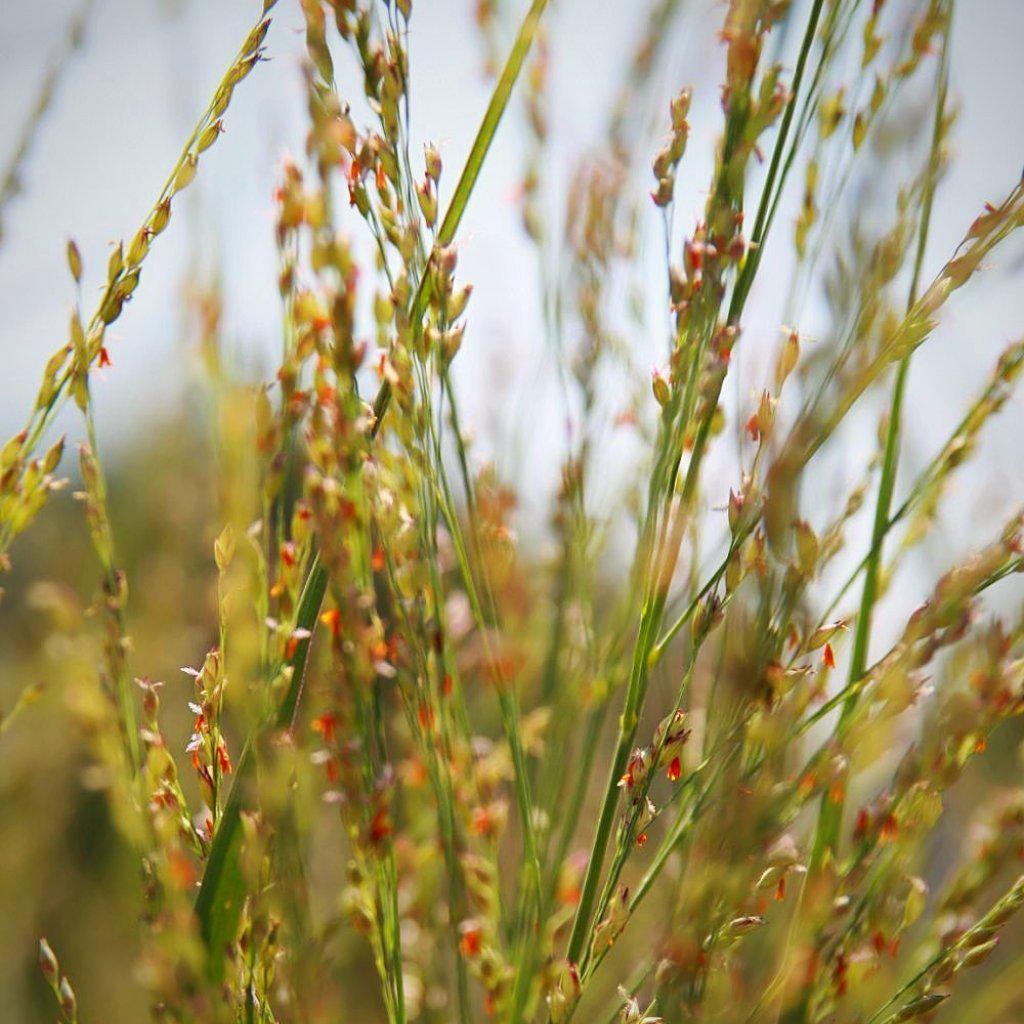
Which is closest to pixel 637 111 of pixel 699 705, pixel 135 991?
pixel 699 705

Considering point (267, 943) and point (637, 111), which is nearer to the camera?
point (267, 943)

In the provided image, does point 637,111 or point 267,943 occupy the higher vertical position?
point 637,111

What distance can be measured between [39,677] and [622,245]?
25.6 inches

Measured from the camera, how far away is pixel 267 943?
0.50 meters

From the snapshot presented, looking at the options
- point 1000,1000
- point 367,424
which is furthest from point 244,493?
point 1000,1000

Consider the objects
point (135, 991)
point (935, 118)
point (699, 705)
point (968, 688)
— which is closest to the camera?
point (968, 688)

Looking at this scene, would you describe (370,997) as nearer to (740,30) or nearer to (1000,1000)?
(1000,1000)

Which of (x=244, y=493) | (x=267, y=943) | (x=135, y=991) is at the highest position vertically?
(x=135, y=991)

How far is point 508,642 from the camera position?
0.45 meters

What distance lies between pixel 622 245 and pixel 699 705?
37cm

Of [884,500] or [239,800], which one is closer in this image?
[239,800]

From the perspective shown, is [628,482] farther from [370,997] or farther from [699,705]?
Result: [370,997]

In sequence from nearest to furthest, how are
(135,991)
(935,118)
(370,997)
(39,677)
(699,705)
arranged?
1. (935,118)
2. (699,705)
3. (39,677)
4. (135,991)
5. (370,997)

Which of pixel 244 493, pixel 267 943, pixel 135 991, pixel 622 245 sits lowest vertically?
pixel 267 943
